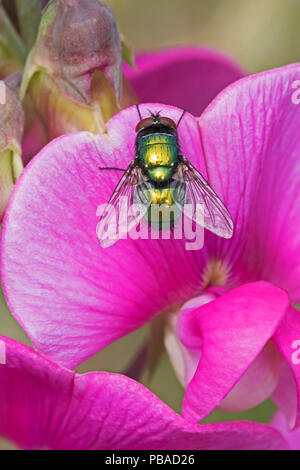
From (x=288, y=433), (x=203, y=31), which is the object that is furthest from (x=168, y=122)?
(x=203, y=31)

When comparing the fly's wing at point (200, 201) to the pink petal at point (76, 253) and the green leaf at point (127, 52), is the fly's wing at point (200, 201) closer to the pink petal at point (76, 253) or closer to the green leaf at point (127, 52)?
the pink petal at point (76, 253)

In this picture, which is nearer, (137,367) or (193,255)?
(193,255)

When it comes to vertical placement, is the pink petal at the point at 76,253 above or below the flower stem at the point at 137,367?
above

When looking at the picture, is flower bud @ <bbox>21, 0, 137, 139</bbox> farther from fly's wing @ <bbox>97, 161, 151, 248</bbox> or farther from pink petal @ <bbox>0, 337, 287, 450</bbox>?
pink petal @ <bbox>0, 337, 287, 450</bbox>

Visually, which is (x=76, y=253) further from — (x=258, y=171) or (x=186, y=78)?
(x=186, y=78)

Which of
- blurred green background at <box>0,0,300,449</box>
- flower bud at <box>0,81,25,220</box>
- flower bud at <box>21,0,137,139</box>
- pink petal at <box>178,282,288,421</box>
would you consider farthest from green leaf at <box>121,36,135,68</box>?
blurred green background at <box>0,0,300,449</box>

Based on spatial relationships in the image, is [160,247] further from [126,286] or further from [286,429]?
[286,429]

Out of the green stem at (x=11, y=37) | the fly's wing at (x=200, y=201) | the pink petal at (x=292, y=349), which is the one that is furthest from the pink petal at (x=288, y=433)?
the green stem at (x=11, y=37)
